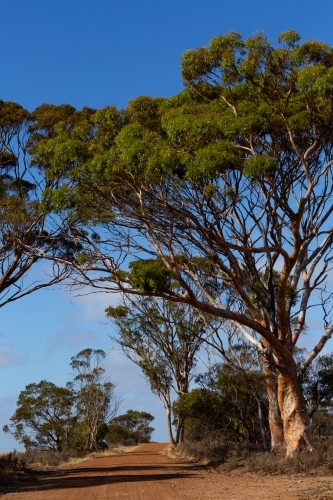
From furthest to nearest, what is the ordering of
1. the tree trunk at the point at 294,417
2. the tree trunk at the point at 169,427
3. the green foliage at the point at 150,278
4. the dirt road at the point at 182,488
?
the tree trunk at the point at 169,427
the tree trunk at the point at 294,417
the green foliage at the point at 150,278
the dirt road at the point at 182,488

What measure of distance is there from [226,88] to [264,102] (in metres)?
1.15

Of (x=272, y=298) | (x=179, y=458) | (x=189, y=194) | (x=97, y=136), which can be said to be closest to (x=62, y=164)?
(x=97, y=136)

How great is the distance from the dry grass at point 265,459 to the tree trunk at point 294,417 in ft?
1.39

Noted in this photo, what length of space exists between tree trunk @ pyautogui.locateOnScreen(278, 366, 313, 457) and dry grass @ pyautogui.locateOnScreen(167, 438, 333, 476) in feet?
1.39

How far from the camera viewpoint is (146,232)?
20672 mm

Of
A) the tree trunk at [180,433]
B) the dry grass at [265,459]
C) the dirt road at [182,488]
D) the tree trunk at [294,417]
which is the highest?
the tree trunk at [180,433]

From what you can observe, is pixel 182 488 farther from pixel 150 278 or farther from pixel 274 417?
pixel 274 417

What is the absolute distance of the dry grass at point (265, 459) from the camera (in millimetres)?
16094

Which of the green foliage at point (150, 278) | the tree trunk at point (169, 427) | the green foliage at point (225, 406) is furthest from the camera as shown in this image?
the tree trunk at point (169, 427)

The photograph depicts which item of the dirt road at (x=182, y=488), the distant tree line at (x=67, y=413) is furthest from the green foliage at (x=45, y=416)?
the dirt road at (x=182, y=488)

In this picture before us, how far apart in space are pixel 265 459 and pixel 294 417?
1617 mm

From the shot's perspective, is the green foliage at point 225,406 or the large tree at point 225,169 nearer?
the large tree at point 225,169

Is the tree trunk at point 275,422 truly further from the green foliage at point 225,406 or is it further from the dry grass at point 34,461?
the dry grass at point 34,461

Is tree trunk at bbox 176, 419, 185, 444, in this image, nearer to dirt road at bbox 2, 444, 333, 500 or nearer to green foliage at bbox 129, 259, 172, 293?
dirt road at bbox 2, 444, 333, 500
